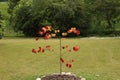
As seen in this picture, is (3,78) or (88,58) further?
(88,58)

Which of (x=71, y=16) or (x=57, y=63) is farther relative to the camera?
(x=71, y=16)

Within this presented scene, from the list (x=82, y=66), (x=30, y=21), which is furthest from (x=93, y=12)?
(x=82, y=66)

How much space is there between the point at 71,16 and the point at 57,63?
78.6 feet

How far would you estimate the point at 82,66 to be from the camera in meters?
12.8

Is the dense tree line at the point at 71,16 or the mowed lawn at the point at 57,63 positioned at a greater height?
the dense tree line at the point at 71,16

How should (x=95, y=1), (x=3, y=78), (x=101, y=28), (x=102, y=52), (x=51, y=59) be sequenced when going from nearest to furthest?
(x=3, y=78), (x=51, y=59), (x=102, y=52), (x=95, y=1), (x=101, y=28)

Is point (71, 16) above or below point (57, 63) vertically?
above

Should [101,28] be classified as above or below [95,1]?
below

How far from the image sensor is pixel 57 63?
13.3 metres

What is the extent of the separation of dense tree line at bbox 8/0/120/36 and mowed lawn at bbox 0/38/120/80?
18810mm

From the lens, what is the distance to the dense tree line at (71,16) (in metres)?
36.5

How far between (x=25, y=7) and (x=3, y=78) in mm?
29866

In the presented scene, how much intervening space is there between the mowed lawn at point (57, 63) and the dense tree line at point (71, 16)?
18810mm

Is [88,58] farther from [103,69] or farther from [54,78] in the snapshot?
[54,78]
